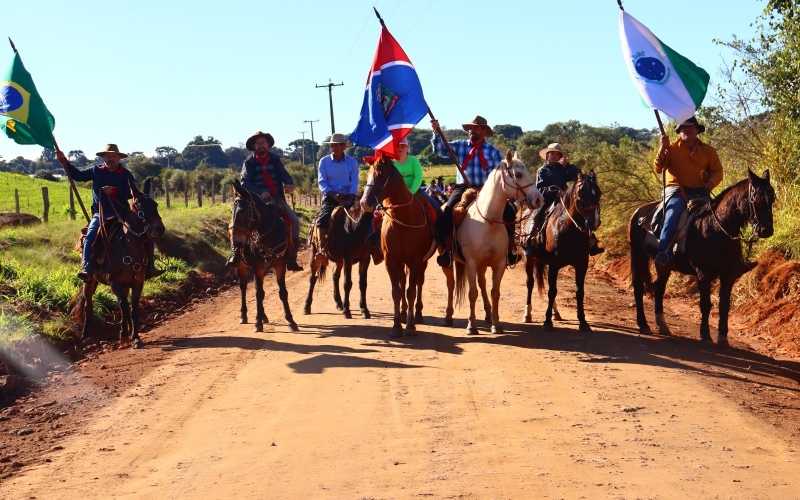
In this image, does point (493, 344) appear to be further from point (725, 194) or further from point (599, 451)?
point (599, 451)

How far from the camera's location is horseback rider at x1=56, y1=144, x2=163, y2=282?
466 inches

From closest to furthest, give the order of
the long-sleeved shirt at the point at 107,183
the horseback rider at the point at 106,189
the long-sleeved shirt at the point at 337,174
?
1. the horseback rider at the point at 106,189
2. the long-sleeved shirt at the point at 107,183
3. the long-sleeved shirt at the point at 337,174

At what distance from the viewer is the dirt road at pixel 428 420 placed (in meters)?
5.80

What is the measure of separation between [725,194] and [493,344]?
350 cm

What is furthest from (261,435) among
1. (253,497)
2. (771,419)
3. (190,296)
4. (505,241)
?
(190,296)

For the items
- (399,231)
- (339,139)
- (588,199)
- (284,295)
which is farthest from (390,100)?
(284,295)

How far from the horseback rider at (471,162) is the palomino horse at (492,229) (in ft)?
1.24

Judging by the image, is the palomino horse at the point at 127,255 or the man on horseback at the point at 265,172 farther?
the man on horseback at the point at 265,172

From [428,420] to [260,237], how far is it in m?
6.09

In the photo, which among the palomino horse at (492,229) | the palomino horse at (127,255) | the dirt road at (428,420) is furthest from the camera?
the palomino horse at (127,255)

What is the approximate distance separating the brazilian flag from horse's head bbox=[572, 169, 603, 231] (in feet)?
25.2

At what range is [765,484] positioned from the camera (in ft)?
18.4

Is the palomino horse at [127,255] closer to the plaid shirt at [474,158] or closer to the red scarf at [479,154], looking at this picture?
the plaid shirt at [474,158]

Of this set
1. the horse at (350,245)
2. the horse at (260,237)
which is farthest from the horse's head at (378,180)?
the horse at (260,237)
